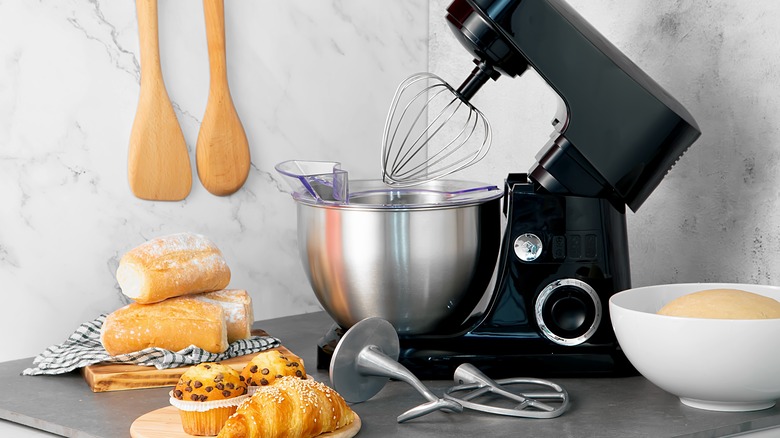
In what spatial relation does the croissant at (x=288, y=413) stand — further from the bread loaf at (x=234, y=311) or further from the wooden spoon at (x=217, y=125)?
the wooden spoon at (x=217, y=125)

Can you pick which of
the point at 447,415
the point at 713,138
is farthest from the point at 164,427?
the point at 713,138

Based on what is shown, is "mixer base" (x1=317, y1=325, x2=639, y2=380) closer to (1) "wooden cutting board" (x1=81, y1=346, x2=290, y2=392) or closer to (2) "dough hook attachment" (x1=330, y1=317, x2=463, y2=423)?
(2) "dough hook attachment" (x1=330, y1=317, x2=463, y2=423)

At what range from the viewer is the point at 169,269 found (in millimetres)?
1005

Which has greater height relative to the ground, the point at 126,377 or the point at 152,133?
the point at 152,133

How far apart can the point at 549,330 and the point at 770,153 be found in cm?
→ 34

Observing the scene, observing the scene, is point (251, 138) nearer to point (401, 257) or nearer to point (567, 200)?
point (401, 257)

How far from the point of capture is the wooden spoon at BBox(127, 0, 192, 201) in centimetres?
115

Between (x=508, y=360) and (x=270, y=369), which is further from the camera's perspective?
(x=508, y=360)

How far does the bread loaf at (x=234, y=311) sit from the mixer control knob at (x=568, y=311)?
354mm

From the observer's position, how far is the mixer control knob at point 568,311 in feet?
3.22

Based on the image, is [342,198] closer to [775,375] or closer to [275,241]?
[275,241]

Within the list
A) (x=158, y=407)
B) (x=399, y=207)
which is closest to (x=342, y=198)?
(x=399, y=207)

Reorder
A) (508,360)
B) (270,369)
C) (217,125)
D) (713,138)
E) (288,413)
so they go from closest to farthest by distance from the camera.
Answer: (288,413) → (270,369) → (508,360) → (713,138) → (217,125)

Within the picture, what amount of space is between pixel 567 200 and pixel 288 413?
416 millimetres
